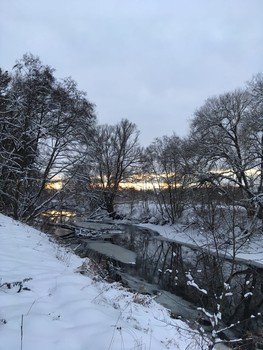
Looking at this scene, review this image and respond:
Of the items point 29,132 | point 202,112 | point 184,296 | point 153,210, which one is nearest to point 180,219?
point 153,210

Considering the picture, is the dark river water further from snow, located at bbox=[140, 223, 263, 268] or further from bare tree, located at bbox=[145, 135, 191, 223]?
bare tree, located at bbox=[145, 135, 191, 223]

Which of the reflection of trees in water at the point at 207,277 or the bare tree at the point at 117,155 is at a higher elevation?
the bare tree at the point at 117,155

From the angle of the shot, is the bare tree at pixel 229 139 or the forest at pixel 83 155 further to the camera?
the bare tree at pixel 229 139

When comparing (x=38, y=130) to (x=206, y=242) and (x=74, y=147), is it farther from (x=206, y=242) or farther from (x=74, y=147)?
(x=206, y=242)

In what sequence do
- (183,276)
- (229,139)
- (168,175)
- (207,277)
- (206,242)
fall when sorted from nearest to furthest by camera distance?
(207,277) < (183,276) < (206,242) < (229,139) < (168,175)

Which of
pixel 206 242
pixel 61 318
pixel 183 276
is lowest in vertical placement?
pixel 183 276

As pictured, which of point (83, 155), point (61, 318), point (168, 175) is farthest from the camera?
point (168, 175)

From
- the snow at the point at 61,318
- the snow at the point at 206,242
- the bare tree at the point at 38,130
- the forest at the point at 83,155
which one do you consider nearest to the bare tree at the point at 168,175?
the snow at the point at 206,242

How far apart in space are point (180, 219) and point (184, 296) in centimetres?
2568

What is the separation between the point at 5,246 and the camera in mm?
7383

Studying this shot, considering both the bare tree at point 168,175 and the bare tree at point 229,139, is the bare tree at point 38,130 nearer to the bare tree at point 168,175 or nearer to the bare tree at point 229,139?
the bare tree at point 229,139

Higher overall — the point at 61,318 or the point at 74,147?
the point at 74,147

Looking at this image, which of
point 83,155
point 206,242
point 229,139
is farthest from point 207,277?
point 229,139

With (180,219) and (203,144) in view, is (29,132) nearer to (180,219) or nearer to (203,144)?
(203,144)
